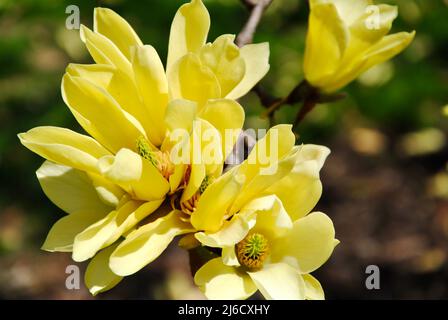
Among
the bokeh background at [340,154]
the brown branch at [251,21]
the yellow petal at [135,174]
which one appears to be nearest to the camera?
the yellow petal at [135,174]

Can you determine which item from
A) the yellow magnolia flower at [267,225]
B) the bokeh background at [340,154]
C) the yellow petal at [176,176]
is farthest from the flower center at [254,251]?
the bokeh background at [340,154]

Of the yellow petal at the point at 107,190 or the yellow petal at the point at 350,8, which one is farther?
the yellow petal at the point at 350,8

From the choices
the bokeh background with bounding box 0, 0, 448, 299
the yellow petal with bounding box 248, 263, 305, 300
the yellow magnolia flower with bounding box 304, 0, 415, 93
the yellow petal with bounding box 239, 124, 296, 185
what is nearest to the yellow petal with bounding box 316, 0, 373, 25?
the yellow magnolia flower with bounding box 304, 0, 415, 93

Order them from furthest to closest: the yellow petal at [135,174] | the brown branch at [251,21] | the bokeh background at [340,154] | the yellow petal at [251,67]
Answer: the bokeh background at [340,154] < the brown branch at [251,21] < the yellow petal at [251,67] < the yellow petal at [135,174]

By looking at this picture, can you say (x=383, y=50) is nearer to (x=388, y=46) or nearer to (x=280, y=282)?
(x=388, y=46)

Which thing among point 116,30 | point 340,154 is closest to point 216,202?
point 116,30

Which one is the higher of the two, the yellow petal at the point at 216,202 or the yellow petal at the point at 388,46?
the yellow petal at the point at 388,46

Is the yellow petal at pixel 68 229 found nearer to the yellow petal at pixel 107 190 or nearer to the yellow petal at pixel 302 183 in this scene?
the yellow petal at pixel 107 190

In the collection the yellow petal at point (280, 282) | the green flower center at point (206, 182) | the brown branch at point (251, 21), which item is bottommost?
the yellow petal at point (280, 282)
